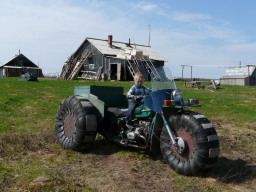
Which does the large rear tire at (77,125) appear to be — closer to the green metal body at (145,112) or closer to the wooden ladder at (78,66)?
the green metal body at (145,112)

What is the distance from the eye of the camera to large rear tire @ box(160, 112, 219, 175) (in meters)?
4.24

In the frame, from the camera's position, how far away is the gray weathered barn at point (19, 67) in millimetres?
53425

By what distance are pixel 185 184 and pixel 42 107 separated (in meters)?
8.65

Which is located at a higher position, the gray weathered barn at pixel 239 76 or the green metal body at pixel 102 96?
the gray weathered barn at pixel 239 76

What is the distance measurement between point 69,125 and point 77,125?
1.55 feet

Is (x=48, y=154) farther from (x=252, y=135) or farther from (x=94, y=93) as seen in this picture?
(x=252, y=135)

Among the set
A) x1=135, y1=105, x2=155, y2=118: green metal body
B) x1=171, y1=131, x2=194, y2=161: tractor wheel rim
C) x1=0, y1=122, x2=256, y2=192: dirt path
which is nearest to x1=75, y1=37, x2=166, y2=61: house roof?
x1=0, y1=122, x2=256, y2=192: dirt path

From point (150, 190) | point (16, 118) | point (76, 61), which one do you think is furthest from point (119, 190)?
point (76, 61)

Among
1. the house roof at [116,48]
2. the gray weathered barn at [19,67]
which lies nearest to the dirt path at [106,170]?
the house roof at [116,48]

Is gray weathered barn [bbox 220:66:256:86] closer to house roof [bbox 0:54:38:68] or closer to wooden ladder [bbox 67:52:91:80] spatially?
wooden ladder [bbox 67:52:91:80]

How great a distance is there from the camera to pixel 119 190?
392 cm

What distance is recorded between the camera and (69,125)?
6176mm

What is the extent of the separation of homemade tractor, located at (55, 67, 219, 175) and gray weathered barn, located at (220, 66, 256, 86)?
4970 centimetres

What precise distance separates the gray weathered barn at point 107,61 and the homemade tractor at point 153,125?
25042 millimetres
